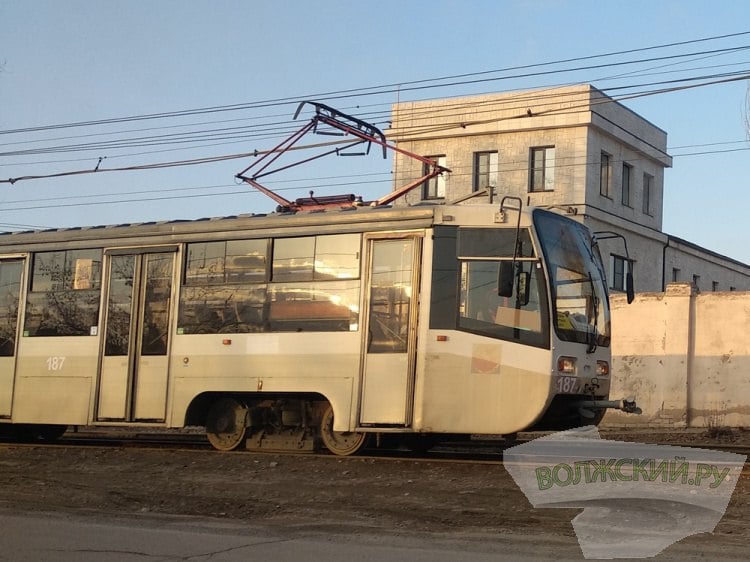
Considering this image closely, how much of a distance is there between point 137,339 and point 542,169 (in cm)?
2542

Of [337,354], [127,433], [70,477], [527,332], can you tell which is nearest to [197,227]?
[337,354]

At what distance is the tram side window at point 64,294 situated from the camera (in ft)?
51.0

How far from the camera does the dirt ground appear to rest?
9.09 meters

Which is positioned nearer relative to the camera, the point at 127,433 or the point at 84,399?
the point at 84,399

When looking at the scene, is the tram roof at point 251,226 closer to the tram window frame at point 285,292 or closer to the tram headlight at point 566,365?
the tram window frame at point 285,292

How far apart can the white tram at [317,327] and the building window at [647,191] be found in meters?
29.0

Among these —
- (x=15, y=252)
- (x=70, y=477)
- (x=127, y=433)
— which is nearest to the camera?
(x=70, y=477)

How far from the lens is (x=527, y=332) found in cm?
1252

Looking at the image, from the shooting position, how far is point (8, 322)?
16.4 meters

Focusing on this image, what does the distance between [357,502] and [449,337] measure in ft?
10.2

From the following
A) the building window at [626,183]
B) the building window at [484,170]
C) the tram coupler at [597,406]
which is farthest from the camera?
the building window at [626,183]

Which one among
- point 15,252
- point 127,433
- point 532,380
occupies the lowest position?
point 127,433

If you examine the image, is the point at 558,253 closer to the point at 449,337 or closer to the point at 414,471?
the point at 449,337

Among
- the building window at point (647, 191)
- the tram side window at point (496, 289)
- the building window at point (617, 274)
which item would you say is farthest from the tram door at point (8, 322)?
the building window at point (647, 191)
